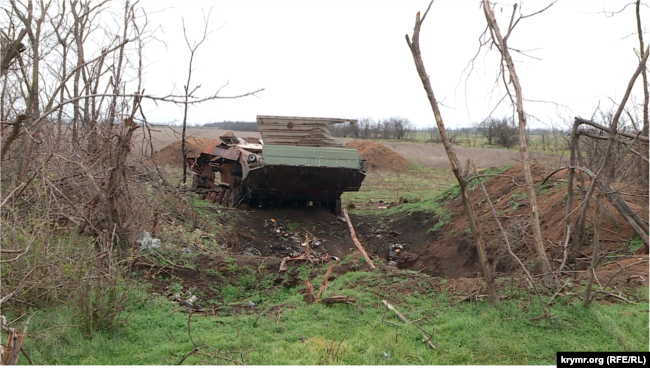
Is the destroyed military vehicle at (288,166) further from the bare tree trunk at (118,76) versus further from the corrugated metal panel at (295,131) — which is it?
the bare tree trunk at (118,76)

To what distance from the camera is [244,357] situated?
4.60 meters

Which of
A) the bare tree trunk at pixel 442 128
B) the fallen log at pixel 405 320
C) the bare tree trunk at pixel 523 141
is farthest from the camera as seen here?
the bare tree trunk at pixel 523 141

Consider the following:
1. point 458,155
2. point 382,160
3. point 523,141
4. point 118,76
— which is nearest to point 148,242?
point 118,76

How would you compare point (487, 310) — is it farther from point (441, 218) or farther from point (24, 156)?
point (441, 218)

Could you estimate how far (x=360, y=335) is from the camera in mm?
5090

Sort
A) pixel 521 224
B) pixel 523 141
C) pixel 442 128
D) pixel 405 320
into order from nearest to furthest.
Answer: pixel 405 320 < pixel 442 128 < pixel 523 141 < pixel 521 224

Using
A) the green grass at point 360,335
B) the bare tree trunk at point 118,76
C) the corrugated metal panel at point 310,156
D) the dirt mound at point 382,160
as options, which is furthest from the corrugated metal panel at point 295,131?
the dirt mound at point 382,160

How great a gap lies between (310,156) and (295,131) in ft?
5.01

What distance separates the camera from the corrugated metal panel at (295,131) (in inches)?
513

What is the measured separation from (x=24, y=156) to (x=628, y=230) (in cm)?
804

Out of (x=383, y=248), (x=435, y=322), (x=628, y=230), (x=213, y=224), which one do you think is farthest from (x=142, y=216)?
(x=628, y=230)

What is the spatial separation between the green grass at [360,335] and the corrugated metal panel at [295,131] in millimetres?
7511

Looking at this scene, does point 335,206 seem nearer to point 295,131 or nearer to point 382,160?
point 295,131

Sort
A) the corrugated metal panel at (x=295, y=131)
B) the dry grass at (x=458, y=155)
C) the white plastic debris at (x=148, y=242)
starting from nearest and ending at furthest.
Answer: the white plastic debris at (x=148, y=242)
the corrugated metal panel at (x=295, y=131)
the dry grass at (x=458, y=155)
